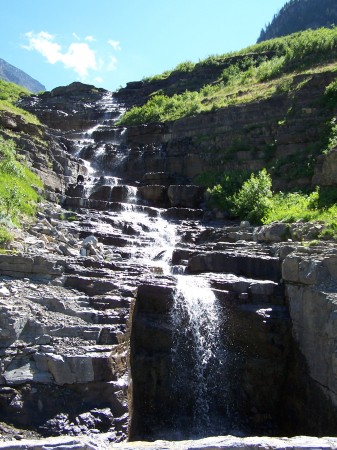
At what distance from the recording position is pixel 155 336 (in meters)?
12.1

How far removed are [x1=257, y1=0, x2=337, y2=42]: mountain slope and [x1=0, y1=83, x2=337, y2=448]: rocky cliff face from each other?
281 feet

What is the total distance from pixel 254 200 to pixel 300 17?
92.6 metres

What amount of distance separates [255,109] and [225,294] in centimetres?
1919

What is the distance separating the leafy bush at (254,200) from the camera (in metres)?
20.2

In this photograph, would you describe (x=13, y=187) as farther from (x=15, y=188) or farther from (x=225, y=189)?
(x=225, y=189)

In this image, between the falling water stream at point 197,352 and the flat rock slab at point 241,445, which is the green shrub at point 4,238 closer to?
the falling water stream at point 197,352

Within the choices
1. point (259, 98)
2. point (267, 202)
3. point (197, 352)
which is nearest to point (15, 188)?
point (197, 352)

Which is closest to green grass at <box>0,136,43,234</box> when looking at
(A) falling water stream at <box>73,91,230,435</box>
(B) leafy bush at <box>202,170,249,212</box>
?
(A) falling water stream at <box>73,91,230,435</box>

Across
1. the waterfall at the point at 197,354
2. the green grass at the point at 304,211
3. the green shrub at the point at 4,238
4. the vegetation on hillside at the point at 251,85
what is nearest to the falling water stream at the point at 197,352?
the waterfall at the point at 197,354

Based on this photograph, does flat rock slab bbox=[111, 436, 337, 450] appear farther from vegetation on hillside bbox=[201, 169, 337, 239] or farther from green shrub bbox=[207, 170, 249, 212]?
green shrub bbox=[207, 170, 249, 212]

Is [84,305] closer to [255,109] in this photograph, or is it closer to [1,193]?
[1,193]

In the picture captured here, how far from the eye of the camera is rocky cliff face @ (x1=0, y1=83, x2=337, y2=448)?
9336mm

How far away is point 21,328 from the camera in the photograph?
977 centimetres

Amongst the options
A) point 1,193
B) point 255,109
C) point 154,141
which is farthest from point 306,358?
point 154,141
